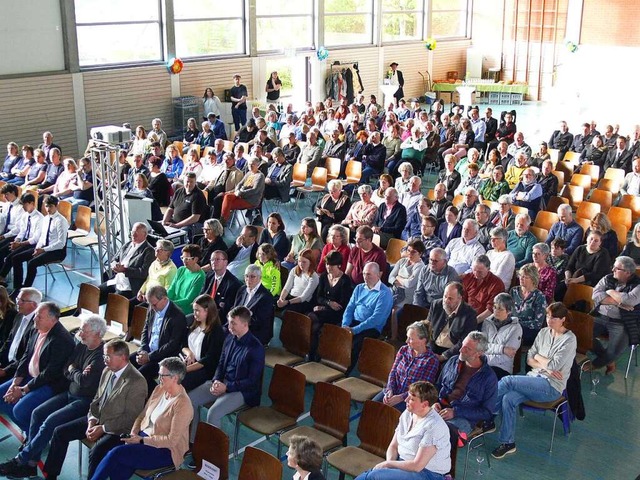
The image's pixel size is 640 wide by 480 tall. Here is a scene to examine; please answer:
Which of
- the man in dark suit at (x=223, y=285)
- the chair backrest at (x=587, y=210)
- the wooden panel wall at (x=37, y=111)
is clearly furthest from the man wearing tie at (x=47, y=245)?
the wooden panel wall at (x=37, y=111)

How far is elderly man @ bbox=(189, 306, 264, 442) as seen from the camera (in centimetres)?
543

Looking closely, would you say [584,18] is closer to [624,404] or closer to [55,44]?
[55,44]

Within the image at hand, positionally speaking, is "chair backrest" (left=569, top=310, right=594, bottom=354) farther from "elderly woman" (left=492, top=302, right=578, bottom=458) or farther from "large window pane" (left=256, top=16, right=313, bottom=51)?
"large window pane" (left=256, top=16, right=313, bottom=51)

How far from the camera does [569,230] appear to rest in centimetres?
806

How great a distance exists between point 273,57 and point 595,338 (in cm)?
1454

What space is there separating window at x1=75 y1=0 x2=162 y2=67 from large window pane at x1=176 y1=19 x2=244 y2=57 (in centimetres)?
67

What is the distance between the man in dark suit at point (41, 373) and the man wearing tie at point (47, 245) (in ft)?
10.0

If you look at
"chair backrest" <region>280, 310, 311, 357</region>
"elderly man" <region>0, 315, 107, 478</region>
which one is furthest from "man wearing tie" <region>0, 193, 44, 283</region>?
"chair backrest" <region>280, 310, 311, 357</region>

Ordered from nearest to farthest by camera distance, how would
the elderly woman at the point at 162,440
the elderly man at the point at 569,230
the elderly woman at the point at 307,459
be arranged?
the elderly woman at the point at 307,459, the elderly woman at the point at 162,440, the elderly man at the point at 569,230

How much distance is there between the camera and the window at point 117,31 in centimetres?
1593

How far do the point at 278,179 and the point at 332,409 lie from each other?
22.2 ft

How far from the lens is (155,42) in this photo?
1725cm

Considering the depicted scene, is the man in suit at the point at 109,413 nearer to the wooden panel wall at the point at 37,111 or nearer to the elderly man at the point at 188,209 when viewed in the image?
the elderly man at the point at 188,209

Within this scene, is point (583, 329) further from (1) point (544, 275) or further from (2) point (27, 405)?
(2) point (27, 405)
